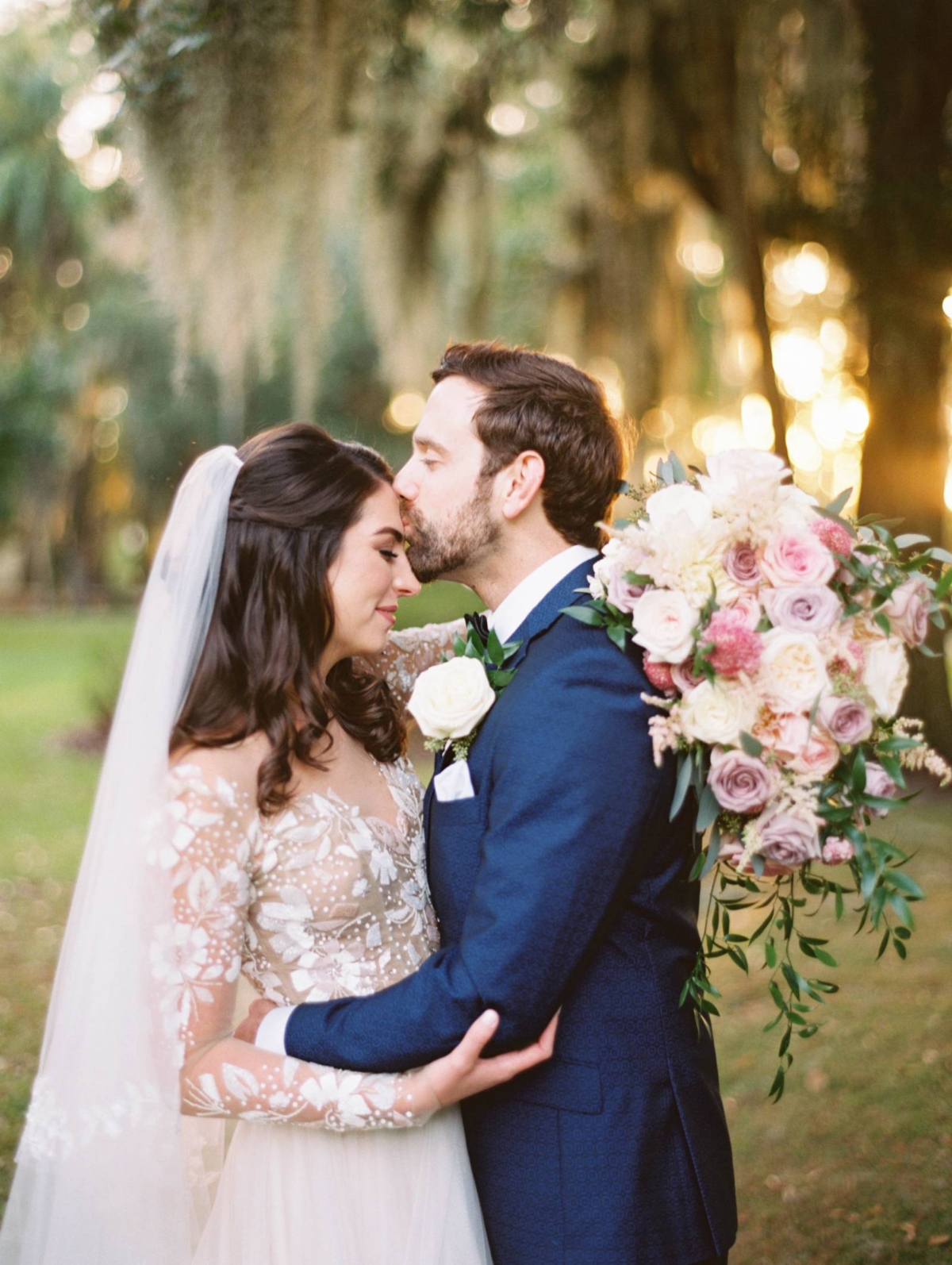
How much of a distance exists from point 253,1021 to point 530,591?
3.17 ft

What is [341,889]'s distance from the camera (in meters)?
2.11

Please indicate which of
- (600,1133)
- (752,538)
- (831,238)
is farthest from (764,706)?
(831,238)

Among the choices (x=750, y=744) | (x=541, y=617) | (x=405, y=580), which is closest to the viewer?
(x=750, y=744)

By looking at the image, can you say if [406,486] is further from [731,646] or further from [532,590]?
[731,646]

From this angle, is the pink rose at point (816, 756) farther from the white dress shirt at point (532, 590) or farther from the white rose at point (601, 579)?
the white dress shirt at point (532, 590)

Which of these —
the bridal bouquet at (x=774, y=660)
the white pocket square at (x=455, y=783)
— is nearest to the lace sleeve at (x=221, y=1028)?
the white pocket square at (x=455, y=783)

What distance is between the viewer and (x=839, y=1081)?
454 centimetres

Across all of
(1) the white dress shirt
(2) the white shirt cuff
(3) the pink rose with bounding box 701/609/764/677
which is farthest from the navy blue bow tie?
(2) the white shirt cuff

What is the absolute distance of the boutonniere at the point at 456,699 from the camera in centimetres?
201

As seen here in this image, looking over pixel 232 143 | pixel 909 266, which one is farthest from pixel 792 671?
pixel 909 266

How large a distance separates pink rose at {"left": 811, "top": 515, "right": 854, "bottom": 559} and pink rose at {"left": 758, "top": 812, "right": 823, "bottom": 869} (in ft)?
1.49

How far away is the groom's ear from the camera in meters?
2.37

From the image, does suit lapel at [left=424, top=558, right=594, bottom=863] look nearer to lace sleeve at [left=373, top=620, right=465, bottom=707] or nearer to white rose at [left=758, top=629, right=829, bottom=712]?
white rose at [left=758, top=629, right=829, bottom=712]

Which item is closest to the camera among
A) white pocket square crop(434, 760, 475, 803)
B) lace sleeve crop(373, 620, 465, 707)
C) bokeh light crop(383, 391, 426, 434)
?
white pocket square crop(434, 760, 475, 803)
